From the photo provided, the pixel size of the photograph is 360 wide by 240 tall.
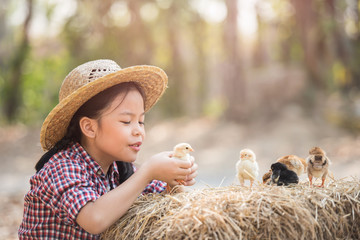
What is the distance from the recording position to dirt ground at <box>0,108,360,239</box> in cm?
981

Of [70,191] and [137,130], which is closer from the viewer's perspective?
[70,191]

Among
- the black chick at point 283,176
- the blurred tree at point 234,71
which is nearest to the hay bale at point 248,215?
the black chick at point 283,176

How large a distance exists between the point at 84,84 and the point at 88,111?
152mm

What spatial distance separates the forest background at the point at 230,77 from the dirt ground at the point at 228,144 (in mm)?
32

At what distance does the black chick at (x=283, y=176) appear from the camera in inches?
83.4

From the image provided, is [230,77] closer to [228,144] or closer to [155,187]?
[228,144]

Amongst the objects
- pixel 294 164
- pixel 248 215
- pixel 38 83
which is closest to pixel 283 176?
pixel 294 164

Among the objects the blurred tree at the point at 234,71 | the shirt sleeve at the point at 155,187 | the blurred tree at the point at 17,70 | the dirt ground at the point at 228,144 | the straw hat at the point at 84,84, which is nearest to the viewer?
the straw hat at the point at 84,84

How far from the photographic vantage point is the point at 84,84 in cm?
234

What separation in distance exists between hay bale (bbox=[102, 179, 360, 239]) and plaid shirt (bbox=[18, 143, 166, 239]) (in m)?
0.22

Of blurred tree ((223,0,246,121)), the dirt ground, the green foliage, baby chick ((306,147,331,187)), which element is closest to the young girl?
baby chick ((306,147,331,187))

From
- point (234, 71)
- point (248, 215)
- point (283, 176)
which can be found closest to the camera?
point (248, 215)

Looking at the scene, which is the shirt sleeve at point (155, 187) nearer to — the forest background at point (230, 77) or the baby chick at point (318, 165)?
the baby chick at point (318, 165)

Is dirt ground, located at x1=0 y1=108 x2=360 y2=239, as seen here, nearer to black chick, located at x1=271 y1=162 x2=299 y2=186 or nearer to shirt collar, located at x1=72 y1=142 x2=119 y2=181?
shirt collar, located at x1=72 y1=142 x2=119 y2=181
